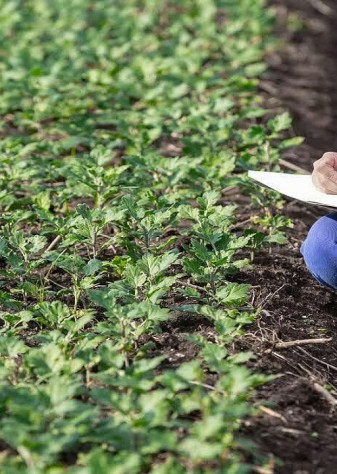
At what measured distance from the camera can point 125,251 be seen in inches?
151

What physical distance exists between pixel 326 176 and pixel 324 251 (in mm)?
260

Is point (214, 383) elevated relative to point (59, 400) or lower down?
lower down

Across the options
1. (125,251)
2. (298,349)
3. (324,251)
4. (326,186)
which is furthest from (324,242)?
(125,251)

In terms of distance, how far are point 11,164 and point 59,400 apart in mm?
1915

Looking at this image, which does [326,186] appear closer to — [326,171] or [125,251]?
[326,171]

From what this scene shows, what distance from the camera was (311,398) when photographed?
2932 mm

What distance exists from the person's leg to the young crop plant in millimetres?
170

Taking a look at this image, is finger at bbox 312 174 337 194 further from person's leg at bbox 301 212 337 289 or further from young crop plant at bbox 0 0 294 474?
Answer: young crop plant at bbox 0 0 294 474

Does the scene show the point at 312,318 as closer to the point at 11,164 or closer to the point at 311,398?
the point at 311,398

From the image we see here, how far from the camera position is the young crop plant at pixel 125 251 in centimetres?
245

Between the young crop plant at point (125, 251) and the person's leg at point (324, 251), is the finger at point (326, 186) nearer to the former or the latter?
the person's leg at point (324, 251)

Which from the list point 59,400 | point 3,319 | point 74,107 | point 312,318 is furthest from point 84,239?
point 74,107

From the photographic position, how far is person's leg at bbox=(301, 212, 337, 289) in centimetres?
344

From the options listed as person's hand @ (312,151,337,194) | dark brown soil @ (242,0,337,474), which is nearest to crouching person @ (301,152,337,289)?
person's hand @ (312,151,337,194)
